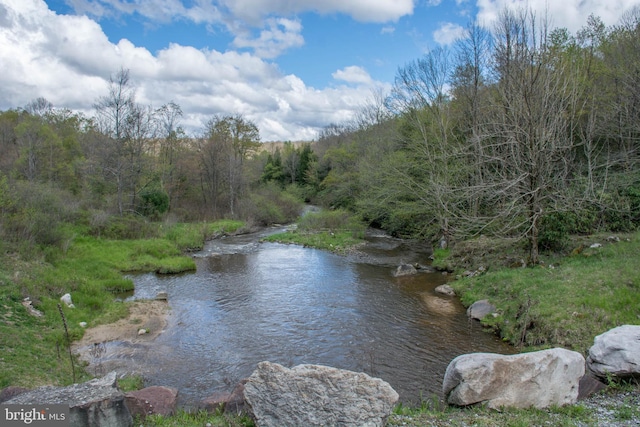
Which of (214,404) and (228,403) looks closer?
(228,403)

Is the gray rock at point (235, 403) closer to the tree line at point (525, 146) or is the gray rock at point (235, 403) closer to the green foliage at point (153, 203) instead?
the tree line at point (525, 146)

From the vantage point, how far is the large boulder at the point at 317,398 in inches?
209

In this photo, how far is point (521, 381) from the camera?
6.44 meters

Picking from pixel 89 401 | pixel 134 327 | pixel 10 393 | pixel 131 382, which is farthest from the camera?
pixel 134 327

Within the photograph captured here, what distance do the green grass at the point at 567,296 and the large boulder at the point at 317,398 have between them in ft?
20.4

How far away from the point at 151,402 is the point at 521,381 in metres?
6.11

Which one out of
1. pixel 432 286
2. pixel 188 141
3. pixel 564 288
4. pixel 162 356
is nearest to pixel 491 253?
pixel 432 286

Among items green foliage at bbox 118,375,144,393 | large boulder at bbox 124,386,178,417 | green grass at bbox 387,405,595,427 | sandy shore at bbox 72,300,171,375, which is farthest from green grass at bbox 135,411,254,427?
sandy shore at bbox 72,300,171,375

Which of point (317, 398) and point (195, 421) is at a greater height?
point (317, 398)

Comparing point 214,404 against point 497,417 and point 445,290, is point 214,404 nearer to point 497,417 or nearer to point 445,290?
point 497,417

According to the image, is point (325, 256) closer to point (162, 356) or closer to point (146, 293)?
point (146, 293)

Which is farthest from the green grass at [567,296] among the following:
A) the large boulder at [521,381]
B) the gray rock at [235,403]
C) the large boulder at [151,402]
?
the large boulder at [151,402]

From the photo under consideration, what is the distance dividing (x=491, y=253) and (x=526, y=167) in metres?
4.36

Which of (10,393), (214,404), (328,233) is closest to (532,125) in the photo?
(214,404)
